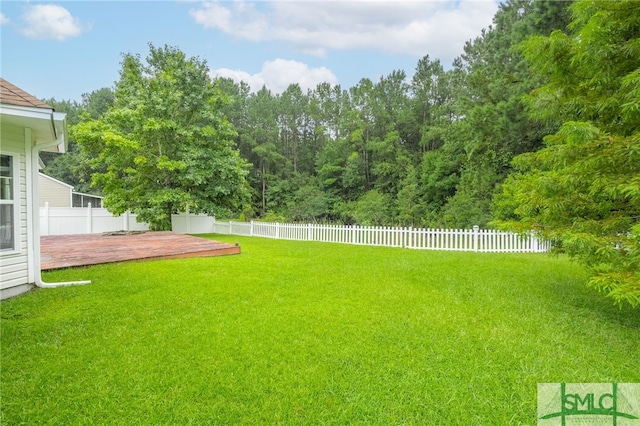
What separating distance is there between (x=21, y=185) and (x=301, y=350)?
4.43 meters

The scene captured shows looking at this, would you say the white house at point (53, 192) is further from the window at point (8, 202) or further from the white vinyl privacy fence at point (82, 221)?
the window at point (8, 202)

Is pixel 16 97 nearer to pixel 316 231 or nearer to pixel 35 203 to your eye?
pixel 35 203

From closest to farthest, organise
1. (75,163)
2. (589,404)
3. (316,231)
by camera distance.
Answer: (589,404)
(316,231)
(75,163)

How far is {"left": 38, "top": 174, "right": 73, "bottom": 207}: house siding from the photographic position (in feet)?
58.2

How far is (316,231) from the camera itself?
12.6 metres

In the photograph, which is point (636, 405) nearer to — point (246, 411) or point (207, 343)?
point (246, 411)

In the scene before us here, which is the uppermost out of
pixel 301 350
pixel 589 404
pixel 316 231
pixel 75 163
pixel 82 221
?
pixel 75 163

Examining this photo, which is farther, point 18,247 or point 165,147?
point 165,147

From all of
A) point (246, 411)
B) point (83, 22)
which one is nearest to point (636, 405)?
point (246, 411)

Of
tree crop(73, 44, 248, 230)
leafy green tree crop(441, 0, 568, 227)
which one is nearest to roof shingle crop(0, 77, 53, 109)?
tree crop(73, 44, 248, 230)

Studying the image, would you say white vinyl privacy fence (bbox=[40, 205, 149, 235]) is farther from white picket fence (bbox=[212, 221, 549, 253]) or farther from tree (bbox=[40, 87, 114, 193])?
tree (bbox=[40, 87, 114, 193])

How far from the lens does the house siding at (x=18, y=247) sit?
429 centimetres

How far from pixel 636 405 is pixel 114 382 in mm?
3644

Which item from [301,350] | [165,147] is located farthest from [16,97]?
[165,147]
